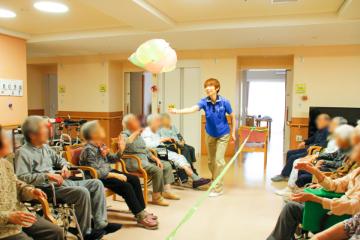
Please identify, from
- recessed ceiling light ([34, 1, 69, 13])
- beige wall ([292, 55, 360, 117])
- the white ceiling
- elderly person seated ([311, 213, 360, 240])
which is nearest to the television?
elderly person seated ([311, 213, 360, 240])

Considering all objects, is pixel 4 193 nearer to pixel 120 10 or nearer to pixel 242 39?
pixel 120 10

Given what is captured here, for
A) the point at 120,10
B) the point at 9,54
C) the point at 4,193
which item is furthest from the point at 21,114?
the point at 4,193

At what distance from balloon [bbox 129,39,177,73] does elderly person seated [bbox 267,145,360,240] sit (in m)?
0.71

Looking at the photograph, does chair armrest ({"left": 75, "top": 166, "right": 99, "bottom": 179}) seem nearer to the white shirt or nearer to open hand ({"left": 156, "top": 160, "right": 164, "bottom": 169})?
the white shirt

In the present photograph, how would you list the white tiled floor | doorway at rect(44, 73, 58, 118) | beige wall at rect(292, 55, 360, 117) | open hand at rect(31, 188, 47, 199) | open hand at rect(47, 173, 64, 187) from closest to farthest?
1. doorway at rect(44, 73, 58, 118)
2. open hand at rect(31, 188, 47, 199)
3. open hand at rect(47, 173, 64, 187)
4. the white tiled floor
5. beige wall at rect(292, 55, 360, 117)

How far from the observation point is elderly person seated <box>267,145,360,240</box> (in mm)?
1365

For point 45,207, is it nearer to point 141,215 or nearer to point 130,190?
point 130,190

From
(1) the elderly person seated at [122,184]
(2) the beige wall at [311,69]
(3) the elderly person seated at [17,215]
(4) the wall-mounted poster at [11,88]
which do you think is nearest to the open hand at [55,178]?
(3) the elderly person seated at [17,215]

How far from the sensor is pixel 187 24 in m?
4.23

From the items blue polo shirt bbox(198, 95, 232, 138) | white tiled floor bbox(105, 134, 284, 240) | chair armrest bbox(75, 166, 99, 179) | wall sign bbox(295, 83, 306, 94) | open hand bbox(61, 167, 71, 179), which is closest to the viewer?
open hand bbox(61, 167, 71, 179)

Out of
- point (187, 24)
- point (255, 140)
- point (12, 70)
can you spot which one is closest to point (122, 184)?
point (187, 24)

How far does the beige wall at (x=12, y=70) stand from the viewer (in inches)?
Answer: 186

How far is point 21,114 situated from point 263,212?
408cm

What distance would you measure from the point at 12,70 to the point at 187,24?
288cm
